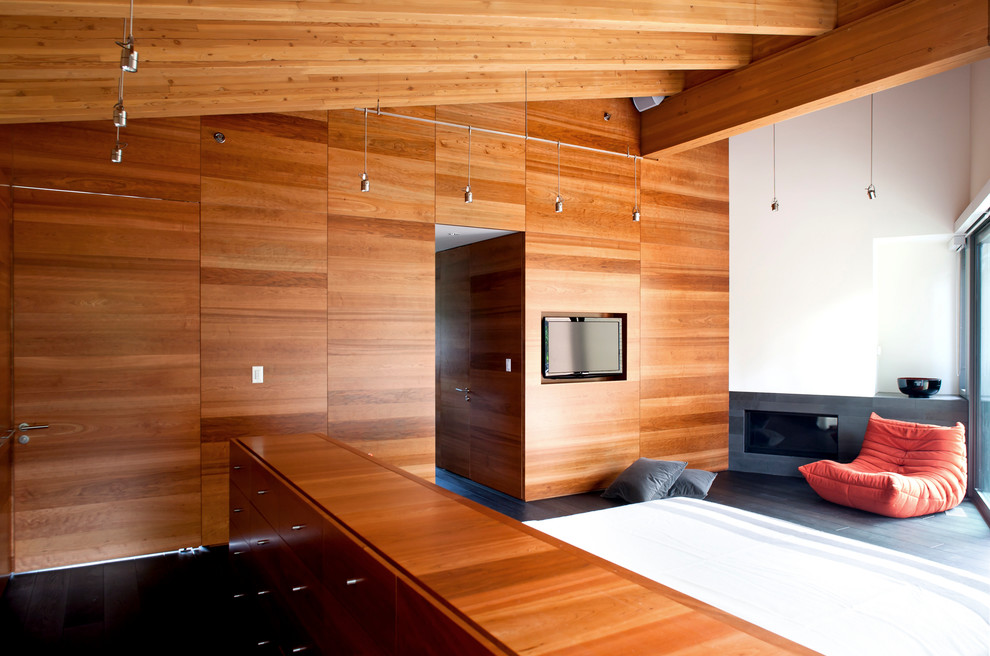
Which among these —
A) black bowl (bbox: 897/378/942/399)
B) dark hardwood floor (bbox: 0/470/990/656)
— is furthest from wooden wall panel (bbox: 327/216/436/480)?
black bowl (bbox: 897/378/942/399)

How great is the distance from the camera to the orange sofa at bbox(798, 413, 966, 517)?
4.81 metres

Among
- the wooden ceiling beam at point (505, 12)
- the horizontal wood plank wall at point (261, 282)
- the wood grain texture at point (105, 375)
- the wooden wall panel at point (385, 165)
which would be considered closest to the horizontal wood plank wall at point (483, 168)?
the wooden wall panel at point (385, 165)

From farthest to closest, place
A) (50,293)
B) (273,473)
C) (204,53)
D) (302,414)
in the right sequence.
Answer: (302,414)
(50,293)
(204,53)
(273,473)

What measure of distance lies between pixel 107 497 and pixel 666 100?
5375mm

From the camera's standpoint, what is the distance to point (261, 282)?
4324mm

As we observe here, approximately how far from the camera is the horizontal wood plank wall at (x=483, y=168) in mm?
5027

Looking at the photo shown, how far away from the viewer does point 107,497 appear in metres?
3.88

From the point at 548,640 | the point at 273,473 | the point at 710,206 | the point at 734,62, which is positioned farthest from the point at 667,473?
the point at 548,640

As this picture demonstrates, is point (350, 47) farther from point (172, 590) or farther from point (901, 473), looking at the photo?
point (901, 473)

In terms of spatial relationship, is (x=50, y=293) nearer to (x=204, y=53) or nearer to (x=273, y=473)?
(x=204, y=53)

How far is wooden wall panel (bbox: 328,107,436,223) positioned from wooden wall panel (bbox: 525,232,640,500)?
1071mm

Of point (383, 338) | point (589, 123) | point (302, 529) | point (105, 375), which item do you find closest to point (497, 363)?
point (383, 338)

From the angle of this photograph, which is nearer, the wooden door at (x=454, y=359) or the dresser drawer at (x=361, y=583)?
the dresser drawer at (x=361, y=583)

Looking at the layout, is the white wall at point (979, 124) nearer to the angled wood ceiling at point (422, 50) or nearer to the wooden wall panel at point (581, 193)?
the angled wood ceiling at point (422, 50)
